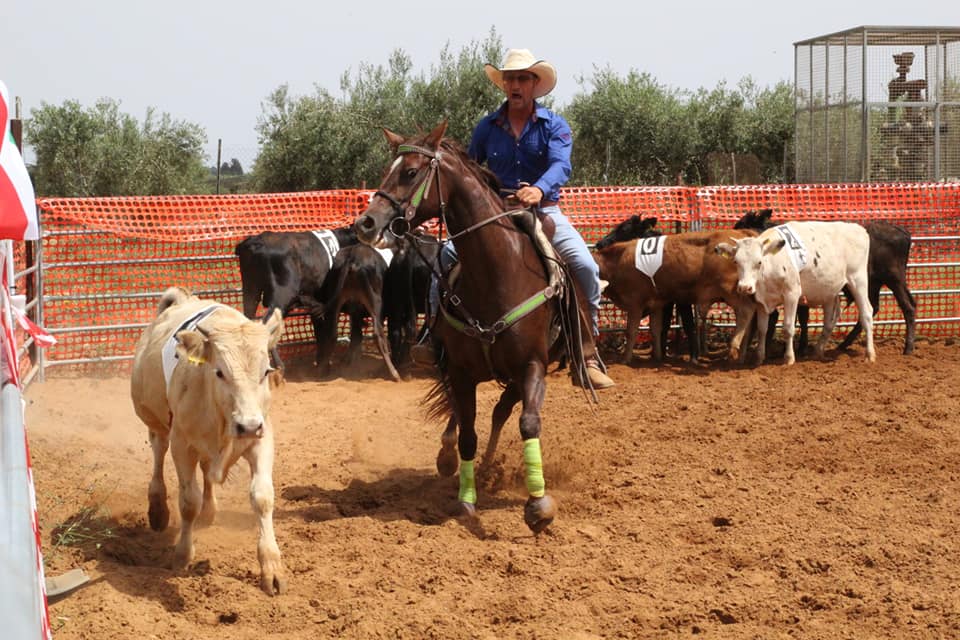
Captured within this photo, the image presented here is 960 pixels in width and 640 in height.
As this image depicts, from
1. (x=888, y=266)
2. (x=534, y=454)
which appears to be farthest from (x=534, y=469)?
(x=888, y=266)

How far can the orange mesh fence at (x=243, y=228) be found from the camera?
12062mm

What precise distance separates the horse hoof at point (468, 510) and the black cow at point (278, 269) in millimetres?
5977

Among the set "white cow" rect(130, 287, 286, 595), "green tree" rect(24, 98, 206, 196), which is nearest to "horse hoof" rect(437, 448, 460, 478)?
"white cow" rect(130, 287, 286, 595)

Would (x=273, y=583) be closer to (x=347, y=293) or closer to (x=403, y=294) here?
(x=347, y=293)

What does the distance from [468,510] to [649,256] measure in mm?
7160

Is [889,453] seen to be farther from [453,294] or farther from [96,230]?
[96,230]

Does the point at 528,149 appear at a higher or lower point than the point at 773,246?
higher

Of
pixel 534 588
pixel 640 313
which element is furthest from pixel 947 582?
pixel 640 313

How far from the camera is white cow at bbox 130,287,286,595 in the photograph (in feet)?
16.6

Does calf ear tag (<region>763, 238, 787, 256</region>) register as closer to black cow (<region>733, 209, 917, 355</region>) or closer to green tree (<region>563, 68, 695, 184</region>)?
black cow (<region>733, 209, 917, 355</region>)

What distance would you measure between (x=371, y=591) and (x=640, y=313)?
8.79 m

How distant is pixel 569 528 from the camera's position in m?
6.20

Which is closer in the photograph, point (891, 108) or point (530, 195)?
point (530, 195)

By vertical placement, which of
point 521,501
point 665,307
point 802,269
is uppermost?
point 802,269
